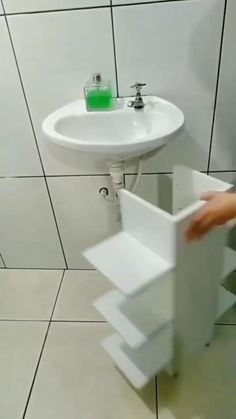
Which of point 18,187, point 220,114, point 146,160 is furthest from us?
point 18,187

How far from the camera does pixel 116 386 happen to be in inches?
41.1

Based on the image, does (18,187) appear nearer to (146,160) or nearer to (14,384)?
(146,160)

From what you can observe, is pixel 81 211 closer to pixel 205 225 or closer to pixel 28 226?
pixel 28 226

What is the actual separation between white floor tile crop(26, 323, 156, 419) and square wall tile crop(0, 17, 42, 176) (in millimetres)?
703

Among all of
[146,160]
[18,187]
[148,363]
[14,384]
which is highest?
[146,160]

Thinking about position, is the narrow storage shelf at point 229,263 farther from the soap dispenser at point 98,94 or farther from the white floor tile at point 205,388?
the soap dispenser at point 98,94

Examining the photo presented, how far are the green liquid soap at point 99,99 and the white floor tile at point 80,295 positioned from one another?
818 millimetres

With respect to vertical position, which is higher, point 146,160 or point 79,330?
point 146,160

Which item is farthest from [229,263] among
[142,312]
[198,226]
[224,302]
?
[198,226]

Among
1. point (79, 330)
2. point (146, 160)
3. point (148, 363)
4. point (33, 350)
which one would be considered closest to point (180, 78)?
point (146, 160)

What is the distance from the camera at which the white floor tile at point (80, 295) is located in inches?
51.2

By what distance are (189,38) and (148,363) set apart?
3.28ft

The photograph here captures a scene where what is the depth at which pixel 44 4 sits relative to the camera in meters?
0.90

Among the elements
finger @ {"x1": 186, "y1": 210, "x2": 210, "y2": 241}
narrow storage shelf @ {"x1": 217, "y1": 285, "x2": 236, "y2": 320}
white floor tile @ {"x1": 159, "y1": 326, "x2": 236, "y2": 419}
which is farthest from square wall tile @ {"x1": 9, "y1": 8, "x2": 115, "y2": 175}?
white floor tile @ {"x1": 159, "y1": 326, "x2": 236, "y2": 419}
